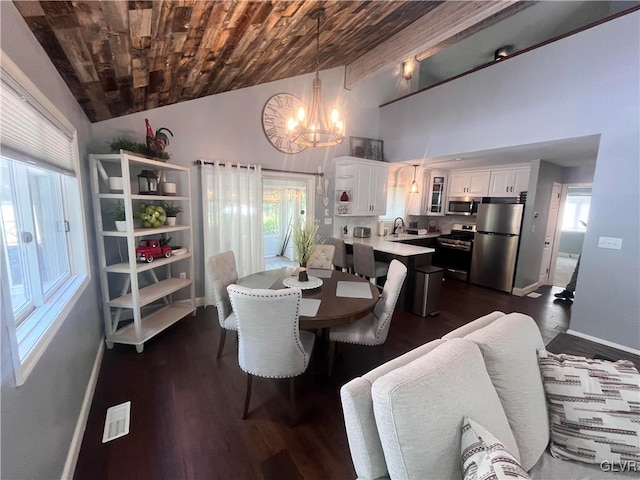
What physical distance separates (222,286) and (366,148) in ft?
12.4

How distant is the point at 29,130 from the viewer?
1.29 metres

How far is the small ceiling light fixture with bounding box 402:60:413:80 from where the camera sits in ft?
16.7

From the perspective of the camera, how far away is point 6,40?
1077mm

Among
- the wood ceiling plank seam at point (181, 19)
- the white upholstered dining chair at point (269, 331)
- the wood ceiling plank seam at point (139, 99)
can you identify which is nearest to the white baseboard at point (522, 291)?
the white upholstered dining chair at point (269, 331)

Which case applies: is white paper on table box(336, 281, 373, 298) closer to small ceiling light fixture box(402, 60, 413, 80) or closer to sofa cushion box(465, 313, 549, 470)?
sofa cushion box(465, 313, 549, 470)

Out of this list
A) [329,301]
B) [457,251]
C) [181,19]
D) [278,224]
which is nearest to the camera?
[181,19]

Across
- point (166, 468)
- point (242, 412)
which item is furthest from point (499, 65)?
point (166, 468)

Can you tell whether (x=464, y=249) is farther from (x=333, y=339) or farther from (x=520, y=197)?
(x=333, y=339)

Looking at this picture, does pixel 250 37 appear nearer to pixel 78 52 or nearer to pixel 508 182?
pixel 78 52

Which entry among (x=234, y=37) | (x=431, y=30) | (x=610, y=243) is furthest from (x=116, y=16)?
(x=610, y=243)

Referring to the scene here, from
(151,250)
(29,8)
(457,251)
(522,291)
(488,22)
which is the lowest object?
(522,291)

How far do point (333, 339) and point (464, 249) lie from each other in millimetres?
4059

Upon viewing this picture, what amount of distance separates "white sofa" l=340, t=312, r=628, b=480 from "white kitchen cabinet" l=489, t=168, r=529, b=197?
→ 4400 mm

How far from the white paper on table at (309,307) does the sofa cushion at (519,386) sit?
991 mm
